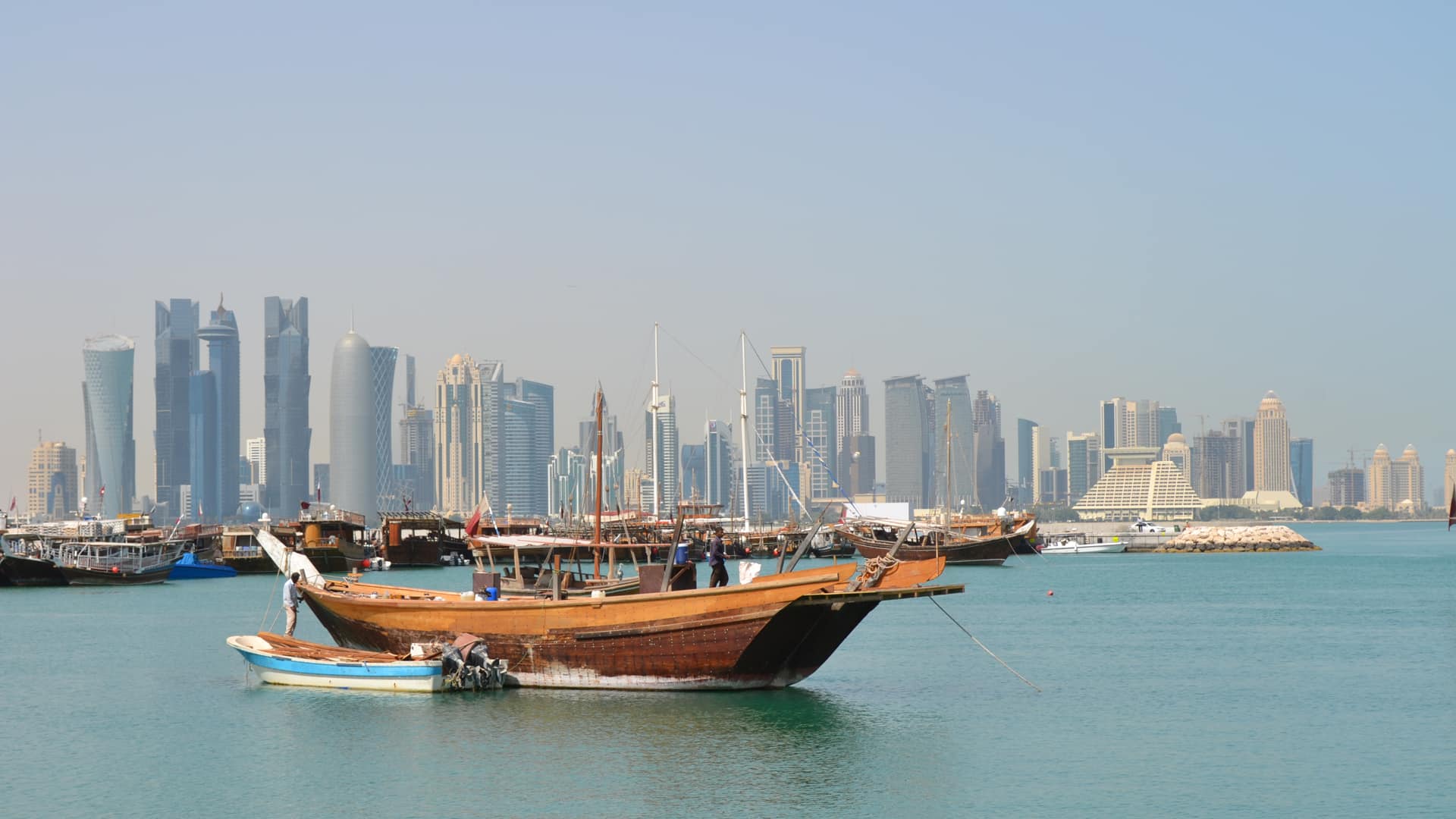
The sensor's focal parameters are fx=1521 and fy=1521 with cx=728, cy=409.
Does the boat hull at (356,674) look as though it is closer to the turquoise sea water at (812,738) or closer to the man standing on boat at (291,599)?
the turquoise sea water at (812,738)

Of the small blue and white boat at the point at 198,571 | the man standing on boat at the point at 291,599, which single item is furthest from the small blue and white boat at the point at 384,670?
the small blue and white boat at the point at 198,571

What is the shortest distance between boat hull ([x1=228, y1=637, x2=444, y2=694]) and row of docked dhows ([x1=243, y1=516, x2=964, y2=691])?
636 mm

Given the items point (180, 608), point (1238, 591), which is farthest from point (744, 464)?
point (180, 608)

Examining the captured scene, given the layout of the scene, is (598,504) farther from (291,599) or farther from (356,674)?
(291,599)

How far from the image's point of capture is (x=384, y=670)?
98.9 feet

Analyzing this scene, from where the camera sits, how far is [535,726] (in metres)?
26.9

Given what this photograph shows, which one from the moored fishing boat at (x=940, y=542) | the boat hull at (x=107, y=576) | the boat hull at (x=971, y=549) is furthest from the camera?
the boat hull at (x=971, y=549)

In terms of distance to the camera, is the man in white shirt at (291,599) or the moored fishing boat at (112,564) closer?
the man in white shirt at (291,599)

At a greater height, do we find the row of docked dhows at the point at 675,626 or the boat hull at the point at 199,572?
the row of docked dhows at the point at 675,626

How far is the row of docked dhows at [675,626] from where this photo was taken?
27.8 meters

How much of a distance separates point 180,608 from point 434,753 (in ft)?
126

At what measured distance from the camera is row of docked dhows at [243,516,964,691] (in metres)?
27.8

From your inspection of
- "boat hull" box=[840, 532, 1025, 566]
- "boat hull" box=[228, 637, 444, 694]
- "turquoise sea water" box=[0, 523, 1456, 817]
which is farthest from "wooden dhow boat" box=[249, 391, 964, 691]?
"boat hull" box=[840, 532, 1025, 566]

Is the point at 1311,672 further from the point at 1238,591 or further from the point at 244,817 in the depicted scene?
the point at 1238,591
